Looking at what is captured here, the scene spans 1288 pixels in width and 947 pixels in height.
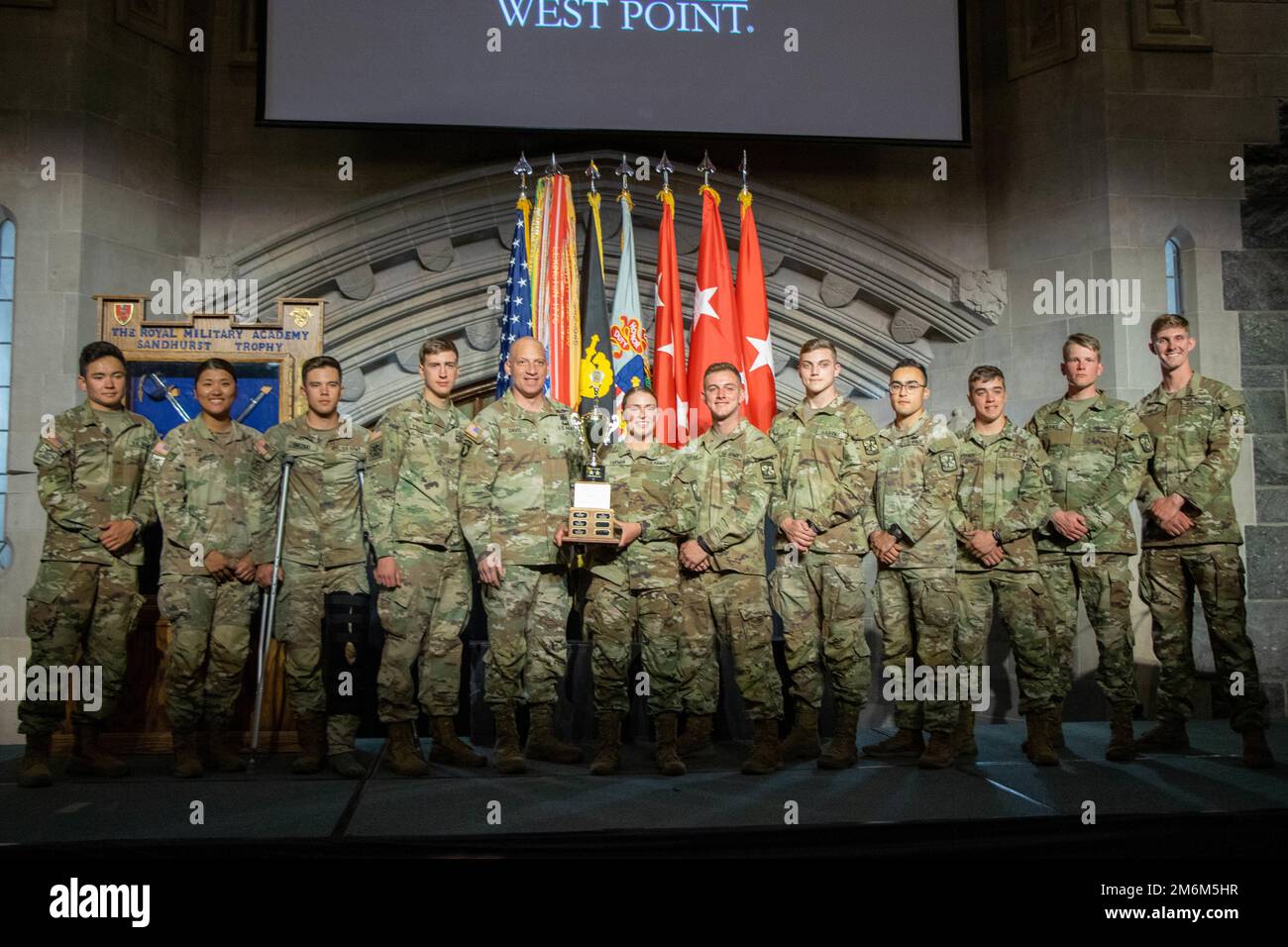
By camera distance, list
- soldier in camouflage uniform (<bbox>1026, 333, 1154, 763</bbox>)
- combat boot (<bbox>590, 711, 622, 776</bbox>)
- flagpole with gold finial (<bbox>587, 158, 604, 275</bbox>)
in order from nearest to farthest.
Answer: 1. combat boot (<bbox>590, 711, 622, 776</bbox>)
2. soldier in camouflage uniform (<bbox>1026, 333, 1154, 763</bbox>)
3. flagpole with gold finial (<bbox>587, 158, 604, 275</bbox>)

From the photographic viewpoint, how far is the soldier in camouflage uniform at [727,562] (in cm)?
475

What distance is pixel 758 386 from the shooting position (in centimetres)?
665

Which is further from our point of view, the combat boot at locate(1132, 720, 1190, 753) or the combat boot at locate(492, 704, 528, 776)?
the combat boot at locate(1132, 720, 1190, 753)

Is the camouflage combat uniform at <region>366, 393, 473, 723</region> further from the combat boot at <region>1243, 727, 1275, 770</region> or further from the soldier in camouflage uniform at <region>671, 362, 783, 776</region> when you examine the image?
the combat boot at <region>1243, 727, 1275, 770</region>

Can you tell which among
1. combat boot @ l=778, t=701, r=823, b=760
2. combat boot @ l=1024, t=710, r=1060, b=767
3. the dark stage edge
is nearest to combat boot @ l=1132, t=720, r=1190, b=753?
the dark stage edge

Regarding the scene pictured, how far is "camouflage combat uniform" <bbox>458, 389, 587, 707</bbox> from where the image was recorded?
4.72 metres

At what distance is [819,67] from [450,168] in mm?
2361

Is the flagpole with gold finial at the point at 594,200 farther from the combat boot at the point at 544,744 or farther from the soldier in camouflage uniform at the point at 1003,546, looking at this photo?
the combat boot at the point at 544,744

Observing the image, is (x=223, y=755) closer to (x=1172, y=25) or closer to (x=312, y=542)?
(x=312, y=542)

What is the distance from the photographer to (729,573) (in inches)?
189

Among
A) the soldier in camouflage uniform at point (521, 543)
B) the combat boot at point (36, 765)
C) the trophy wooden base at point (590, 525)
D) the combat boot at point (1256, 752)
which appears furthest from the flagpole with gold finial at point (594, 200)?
the combat boot at point (1256, 752)

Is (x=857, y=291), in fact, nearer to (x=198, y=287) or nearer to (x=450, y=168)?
Answer: (x=450, y=168)

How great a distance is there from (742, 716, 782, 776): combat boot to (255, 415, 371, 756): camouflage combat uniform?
1.67 meters
